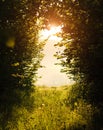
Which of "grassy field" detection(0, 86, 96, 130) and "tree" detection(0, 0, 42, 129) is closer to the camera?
"grassy field" detection(0, 86, 96, 130)

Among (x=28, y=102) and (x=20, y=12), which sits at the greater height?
(x=20, y=12)

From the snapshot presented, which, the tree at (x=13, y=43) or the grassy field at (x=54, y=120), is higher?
the tree at (x=13, y=43)

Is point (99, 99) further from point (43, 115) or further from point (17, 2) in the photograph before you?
point (17, 2)

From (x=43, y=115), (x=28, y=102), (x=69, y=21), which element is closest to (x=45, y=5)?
(x=69, y=21)

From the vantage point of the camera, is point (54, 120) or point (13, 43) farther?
point (13, 43)

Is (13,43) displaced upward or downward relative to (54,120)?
upward

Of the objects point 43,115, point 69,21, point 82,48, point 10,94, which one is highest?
point 69,21

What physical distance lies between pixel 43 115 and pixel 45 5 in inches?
165

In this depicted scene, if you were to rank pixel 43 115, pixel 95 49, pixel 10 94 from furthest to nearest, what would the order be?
pixel 10 94 < pixel 43 115 < pixel 95 49

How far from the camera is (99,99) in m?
7.75

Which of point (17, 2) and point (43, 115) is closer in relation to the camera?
point (43, 115)

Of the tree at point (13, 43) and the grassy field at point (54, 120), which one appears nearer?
the grassy field at point (54, 120)

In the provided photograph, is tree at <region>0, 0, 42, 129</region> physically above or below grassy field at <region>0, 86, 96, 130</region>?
above

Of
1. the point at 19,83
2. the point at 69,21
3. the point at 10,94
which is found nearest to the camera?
the point at 69,21
